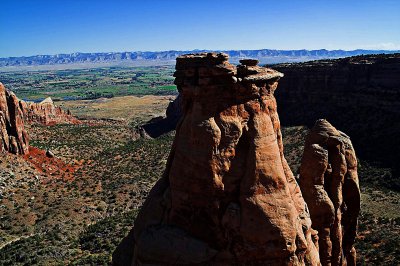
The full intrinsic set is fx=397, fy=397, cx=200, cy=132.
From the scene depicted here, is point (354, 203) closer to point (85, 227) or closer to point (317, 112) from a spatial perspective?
point (85, 227)

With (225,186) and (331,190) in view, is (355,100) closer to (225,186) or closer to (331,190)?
(331,190)

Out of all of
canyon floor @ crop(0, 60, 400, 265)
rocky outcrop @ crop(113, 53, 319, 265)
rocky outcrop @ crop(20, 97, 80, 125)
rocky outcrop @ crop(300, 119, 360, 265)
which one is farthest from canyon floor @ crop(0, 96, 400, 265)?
rocky outcrop @ crop(113, 53, 319, 265)

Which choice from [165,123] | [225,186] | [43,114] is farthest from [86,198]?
[165,123]

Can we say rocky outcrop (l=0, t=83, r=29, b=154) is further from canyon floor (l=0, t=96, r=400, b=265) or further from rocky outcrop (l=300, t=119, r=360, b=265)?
rocky outcrop (l=300, t=119, r=360, b=265)

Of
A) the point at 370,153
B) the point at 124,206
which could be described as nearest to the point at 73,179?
the point at 124,206

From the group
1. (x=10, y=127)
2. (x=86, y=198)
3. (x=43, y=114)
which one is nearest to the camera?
(x=86, y=198)

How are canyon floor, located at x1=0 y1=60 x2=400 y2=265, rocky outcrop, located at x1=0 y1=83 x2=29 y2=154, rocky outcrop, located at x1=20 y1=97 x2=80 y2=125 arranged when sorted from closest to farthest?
canyon floor, located at x1=0 y1=60 x2=400 y2=265
rocky outcrop, located at x1=0 y1=83 x2=29 y2=154
rocky outcrop, located at x1=20 y1=97 x2=80 y2=125

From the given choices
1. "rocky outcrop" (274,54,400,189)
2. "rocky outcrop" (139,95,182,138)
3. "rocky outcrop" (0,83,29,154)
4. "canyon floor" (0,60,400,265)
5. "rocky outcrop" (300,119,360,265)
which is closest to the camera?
"rocky outcrop" (300,119,360,265)

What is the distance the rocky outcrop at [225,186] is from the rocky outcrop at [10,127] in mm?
50166

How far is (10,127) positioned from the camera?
60.2 meters

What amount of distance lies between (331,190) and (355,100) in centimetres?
6054

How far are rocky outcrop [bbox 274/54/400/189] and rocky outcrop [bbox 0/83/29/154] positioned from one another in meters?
50.8

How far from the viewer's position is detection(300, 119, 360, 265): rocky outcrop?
20266 millimetres

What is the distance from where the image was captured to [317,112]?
81562 millimetres
